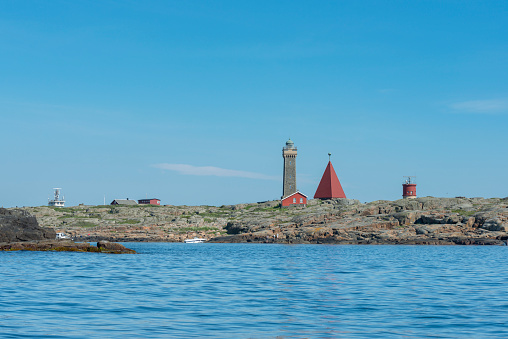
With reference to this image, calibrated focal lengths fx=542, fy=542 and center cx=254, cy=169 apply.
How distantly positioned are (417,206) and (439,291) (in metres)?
84.5

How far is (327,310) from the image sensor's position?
19688mm

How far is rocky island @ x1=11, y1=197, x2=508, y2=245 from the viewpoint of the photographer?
89062 mm

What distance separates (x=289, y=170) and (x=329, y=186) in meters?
11.4

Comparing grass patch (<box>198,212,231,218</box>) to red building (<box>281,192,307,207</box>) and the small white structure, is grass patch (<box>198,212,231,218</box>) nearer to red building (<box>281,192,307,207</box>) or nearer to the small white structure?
red building (<box>281,192,307,207</box>)

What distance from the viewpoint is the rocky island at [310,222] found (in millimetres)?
89062

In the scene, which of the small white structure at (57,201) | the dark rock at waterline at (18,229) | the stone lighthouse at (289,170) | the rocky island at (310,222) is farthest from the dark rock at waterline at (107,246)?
the small white structure at (57,201)

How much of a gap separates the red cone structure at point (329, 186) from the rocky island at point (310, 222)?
3745 millimetres

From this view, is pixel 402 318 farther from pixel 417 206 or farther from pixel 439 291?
pixel 417 206

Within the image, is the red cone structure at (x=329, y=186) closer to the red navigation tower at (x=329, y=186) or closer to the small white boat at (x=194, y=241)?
the red navigation tower at (x=329, y=186)

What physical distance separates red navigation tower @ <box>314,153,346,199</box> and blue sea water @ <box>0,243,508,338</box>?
99.2m

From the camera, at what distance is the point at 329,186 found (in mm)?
134250

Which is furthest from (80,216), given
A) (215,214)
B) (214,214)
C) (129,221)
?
(215,214)

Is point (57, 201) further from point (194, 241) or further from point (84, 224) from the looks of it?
point (194, 241)

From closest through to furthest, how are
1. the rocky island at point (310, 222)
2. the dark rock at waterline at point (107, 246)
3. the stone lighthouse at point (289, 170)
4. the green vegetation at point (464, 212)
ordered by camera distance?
the dark rock at waterline at point (107, 246), the rocky island at point (310, 222), the green vegetation at point (464, 212), the stone lighthouse at point (289, 170)
